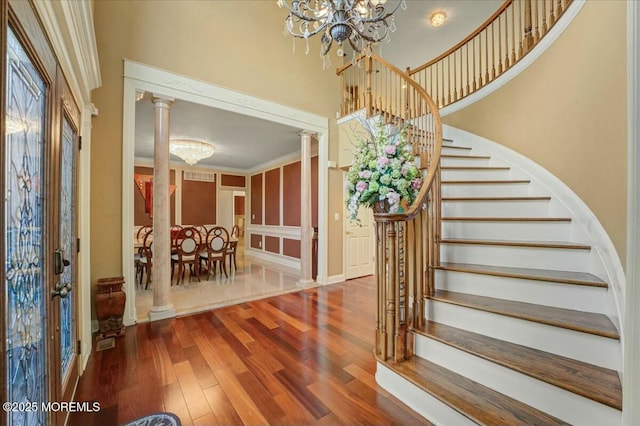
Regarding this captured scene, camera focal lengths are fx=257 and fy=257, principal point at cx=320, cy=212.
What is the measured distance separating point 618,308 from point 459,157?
7.59 feet

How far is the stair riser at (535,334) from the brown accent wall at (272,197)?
5.24 m

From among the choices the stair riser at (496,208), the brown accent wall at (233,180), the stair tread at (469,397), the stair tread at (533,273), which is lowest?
the stair tread at (469,397)

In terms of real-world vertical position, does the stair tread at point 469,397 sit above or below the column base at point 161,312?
above

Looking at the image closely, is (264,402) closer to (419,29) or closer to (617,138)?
(617,138)

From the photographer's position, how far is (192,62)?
3273 mm

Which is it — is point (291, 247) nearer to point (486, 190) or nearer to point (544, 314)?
point (486, 190)

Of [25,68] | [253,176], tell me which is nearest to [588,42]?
[25,68]

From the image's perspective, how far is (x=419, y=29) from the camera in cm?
541

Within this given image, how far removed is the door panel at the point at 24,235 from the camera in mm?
848

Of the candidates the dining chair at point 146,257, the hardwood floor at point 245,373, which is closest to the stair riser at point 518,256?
the hardwood floor at point 245,373

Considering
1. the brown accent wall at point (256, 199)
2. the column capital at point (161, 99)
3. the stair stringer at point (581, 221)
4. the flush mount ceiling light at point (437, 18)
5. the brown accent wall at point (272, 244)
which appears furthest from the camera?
the brown accent wall at point (256, 199)

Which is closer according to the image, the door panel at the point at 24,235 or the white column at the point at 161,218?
the door panel at the point at 24,235

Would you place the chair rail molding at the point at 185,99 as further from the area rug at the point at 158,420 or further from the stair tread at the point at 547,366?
the stair tread at the point at 547,366

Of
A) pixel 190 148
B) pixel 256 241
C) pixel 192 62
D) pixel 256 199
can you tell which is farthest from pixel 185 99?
pixel 256 241
